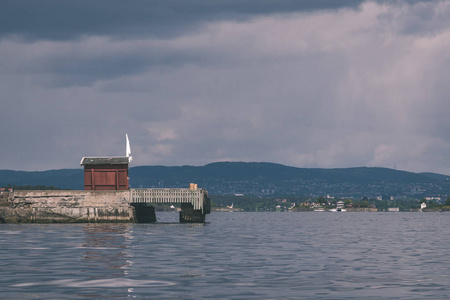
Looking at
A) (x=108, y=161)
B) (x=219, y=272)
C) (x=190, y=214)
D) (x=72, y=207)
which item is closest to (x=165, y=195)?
(x=190, y=214)

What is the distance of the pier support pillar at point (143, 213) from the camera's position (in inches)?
3582

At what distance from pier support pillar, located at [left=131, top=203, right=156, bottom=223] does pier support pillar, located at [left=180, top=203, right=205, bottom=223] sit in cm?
574

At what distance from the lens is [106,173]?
90.5 meters

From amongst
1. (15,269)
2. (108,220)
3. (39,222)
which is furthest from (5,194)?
(15,269)

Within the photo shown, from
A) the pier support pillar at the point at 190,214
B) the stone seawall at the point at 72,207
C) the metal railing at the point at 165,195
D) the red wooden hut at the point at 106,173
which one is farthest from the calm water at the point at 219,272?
the pier support pillar at the point at 190,214

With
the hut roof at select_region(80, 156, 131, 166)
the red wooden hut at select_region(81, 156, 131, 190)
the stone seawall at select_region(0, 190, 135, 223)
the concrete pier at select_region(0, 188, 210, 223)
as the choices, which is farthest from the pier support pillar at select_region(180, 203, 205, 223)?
the hut roof at select_region(80, 156, 131, 166)

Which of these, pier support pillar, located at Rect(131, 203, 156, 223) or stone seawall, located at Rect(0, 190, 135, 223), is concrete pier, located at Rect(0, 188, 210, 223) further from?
pier support pillar, located at Rect(131, 203, 156, 223)

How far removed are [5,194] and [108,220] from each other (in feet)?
59.2

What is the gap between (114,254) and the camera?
38875 mm

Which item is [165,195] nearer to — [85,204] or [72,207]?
[85,204]

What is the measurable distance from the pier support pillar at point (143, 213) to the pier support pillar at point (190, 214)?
574 cm

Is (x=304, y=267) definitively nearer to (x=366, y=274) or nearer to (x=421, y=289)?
(x=366, y=274)

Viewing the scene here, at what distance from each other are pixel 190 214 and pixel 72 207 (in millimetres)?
16398

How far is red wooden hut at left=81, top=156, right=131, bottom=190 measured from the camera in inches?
3553
